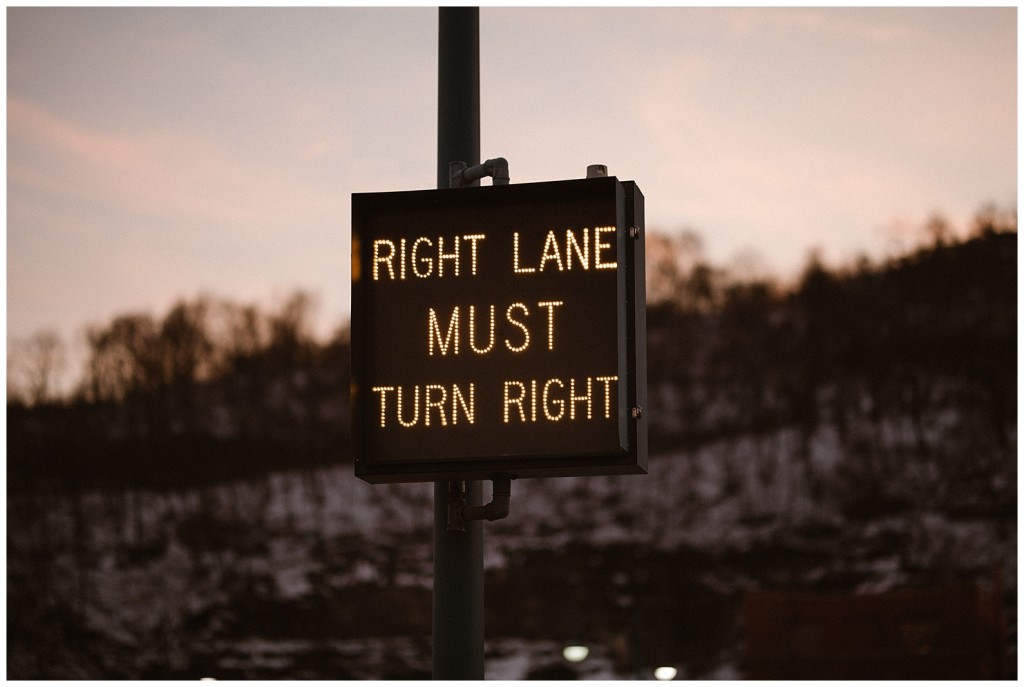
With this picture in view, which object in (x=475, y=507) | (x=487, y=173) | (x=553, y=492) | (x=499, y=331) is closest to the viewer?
(x=499, y=331)

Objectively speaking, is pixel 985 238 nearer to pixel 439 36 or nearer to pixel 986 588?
pixel 986 588

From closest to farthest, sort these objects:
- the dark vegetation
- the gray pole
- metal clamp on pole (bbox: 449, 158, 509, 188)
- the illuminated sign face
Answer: the illuminated sign face → the gray pole → metal clamp on pole (bbox: 449, 158, 509, 188) → the dark vegetation

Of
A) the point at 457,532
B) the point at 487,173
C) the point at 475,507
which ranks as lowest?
the point at 457,532

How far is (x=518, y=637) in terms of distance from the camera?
7850 cm

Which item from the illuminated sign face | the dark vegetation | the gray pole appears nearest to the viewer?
the illuminated sign face

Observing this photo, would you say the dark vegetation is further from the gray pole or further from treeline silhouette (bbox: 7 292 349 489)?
the gray pole

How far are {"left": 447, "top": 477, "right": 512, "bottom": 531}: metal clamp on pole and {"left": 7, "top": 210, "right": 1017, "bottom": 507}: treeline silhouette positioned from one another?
79.3m

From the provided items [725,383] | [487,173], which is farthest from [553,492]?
[487,173]

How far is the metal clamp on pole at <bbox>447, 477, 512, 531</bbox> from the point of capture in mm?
6633

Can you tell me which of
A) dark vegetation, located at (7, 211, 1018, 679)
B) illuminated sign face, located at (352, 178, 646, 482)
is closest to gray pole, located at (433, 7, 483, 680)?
illuminated sign face, located at (352, 178, 646, 482)

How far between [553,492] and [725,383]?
486 inches

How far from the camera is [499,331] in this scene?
6621 mm

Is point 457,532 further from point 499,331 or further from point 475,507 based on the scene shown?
point 499,331

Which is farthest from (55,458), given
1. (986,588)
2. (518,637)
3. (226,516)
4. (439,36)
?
(439,36)
